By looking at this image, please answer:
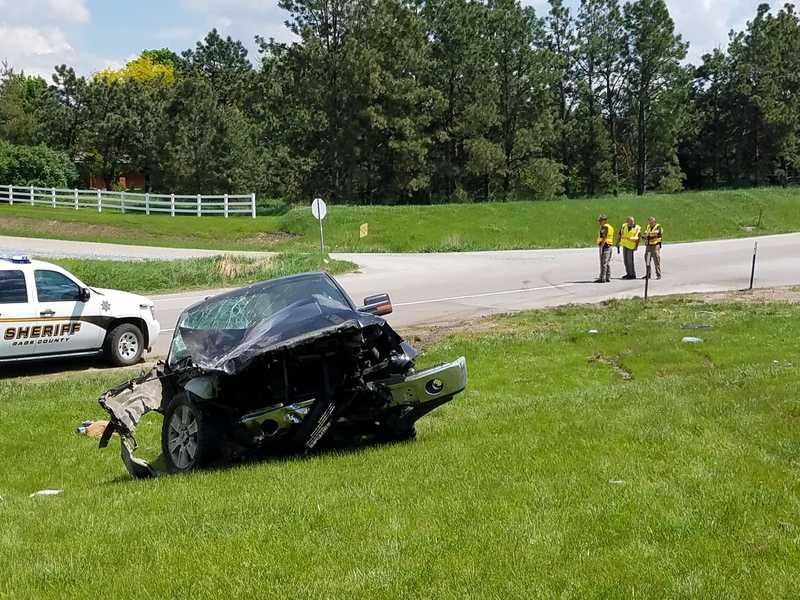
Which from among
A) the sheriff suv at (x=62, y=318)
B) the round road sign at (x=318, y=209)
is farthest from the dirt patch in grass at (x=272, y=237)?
the sheriff suv at (x=62, y=318)

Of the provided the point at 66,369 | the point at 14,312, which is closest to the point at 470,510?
the point at 14,312

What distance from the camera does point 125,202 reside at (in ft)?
164

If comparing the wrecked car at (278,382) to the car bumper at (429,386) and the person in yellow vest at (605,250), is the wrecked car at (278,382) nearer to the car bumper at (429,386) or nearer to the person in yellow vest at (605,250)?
the car bumper at (429,386)

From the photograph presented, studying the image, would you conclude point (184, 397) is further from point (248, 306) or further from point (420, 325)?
point (420, 325)

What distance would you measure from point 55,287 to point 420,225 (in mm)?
29716

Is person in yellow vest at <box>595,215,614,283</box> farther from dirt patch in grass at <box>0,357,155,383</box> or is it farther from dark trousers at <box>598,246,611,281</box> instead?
dirt patch in grass at <box>0,357,155,383</box>

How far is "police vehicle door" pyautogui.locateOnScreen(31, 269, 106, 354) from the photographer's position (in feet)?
41.5

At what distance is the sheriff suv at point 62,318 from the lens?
487 inches

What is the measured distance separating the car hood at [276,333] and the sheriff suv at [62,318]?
6.65 metres

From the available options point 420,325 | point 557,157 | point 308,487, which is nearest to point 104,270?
point 420,325

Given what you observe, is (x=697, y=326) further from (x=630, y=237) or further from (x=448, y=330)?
(x=630, y=237)

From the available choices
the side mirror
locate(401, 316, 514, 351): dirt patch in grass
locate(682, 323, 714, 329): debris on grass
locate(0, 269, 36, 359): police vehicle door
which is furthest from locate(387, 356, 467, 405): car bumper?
locate(682, 323, 714, 329): debris on grass

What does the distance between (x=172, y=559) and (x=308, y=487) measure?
146 cm

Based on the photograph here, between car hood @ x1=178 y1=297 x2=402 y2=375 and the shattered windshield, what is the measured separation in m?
0.01
